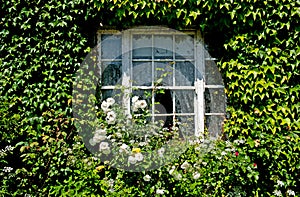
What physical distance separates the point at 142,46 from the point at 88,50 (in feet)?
2.24

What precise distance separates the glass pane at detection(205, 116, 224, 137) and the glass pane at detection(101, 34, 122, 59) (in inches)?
54.8

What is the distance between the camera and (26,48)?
4676 mm

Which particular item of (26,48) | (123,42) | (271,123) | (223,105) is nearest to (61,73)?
(26,48)

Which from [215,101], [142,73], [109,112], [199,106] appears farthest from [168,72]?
[109,112]

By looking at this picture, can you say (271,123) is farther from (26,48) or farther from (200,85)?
(26,48)

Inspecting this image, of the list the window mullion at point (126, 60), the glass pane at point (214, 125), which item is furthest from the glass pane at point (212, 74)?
the window mullion at point (126, 60)

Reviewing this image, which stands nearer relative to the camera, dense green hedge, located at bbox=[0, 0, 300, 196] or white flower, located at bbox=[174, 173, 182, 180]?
white flower, located at bbox=[174, 173, 182, 180]

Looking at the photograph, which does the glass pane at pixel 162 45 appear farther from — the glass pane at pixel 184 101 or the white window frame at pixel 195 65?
the glass pane at pixel 184 101

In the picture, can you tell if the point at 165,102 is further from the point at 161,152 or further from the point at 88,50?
the point at 88,50

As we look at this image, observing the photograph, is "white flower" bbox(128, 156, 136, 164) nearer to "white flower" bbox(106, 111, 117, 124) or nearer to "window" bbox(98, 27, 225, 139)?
"white flower" bbox(106, 111, 117, 124)

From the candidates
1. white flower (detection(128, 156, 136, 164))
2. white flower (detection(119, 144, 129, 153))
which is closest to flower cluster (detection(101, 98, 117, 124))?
white flower (detection(119, 144, 129, 153))

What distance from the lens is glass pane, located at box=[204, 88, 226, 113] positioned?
16.4 feet

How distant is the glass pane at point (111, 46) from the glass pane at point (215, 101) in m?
1.24

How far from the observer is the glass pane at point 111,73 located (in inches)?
194
